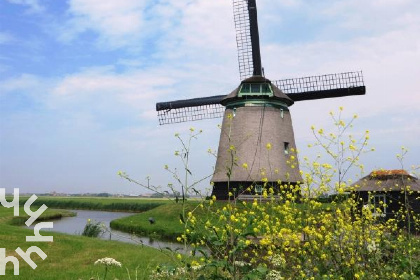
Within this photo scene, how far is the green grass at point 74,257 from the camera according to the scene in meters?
11.4

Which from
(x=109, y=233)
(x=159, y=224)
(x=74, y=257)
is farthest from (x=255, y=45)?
(x=109, y=233)

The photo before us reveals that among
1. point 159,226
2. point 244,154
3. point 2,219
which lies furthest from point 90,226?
point 2,219

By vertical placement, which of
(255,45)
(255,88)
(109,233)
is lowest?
(109,233)

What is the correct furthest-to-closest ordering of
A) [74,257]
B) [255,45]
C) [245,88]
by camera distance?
[255,45] → [245,88] → [74,257]

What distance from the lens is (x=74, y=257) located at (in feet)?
46.9

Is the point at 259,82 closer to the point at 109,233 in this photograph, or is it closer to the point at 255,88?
the point at 255,88

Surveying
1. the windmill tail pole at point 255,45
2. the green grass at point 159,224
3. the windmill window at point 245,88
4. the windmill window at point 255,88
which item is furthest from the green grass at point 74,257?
the windmill tail pole at point 255,45

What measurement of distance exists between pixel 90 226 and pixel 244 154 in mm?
9340

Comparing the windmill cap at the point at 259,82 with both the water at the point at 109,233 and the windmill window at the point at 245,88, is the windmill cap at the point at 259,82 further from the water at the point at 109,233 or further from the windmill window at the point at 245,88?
the water at the point at 109,233

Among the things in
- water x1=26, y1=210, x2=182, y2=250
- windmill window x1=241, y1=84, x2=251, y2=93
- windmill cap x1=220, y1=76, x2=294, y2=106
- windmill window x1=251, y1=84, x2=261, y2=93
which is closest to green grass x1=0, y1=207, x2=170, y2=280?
water x1=26, y1=210, x2=182, y2=250

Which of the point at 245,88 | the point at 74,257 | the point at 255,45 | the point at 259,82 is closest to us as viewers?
the point at 74,257

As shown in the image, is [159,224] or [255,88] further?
[255,88]

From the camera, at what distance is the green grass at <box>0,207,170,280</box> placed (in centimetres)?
1144

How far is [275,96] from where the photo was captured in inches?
1069
